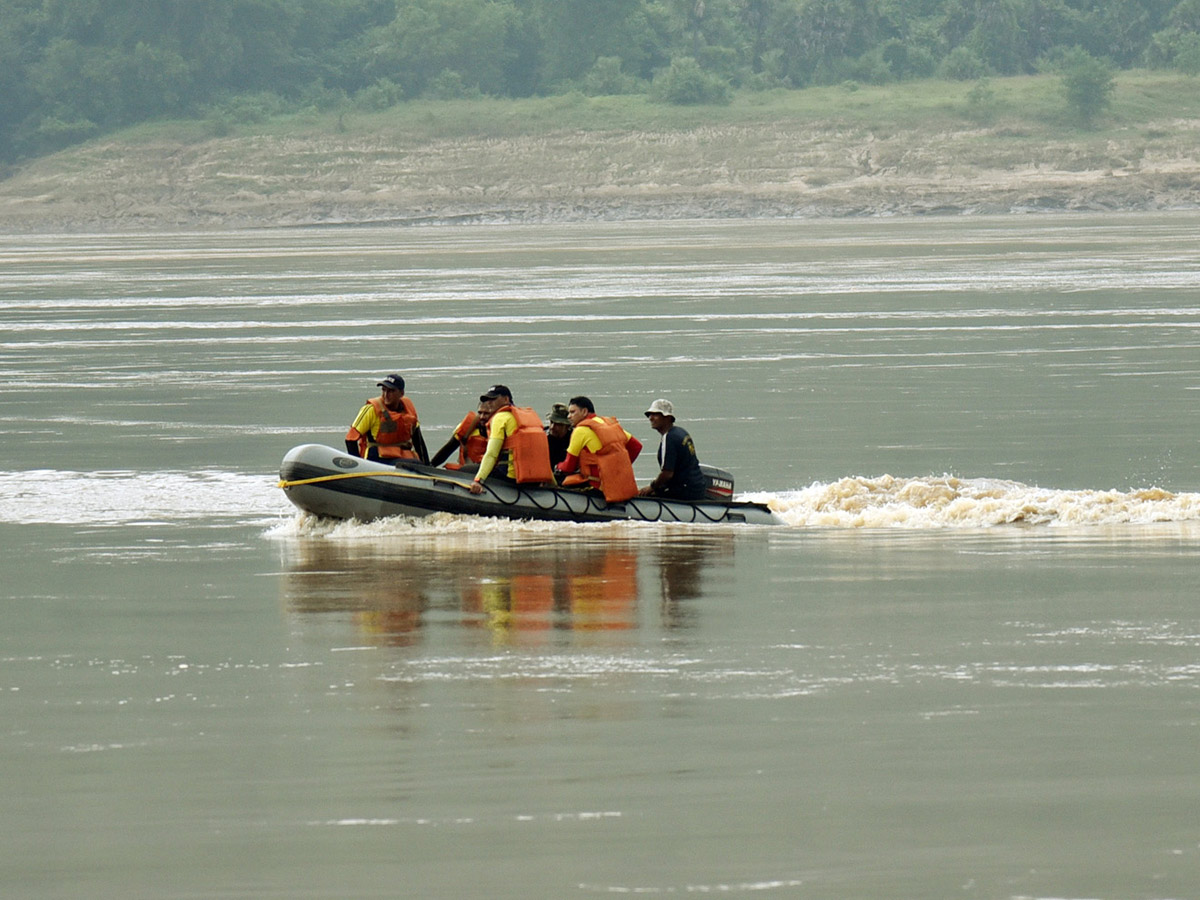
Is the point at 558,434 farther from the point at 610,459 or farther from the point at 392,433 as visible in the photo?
the point at 392,433

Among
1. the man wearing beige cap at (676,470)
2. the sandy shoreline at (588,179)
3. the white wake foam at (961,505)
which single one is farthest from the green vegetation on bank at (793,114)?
the man wearing beige cap at (676,470)

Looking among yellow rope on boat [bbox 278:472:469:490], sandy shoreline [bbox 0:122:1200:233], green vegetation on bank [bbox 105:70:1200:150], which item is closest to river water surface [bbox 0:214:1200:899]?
yellow rope on boat [bbox 278:472:469:490]

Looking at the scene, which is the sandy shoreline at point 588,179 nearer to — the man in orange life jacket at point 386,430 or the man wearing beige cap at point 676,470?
the man in orange life jacket at point 386,430

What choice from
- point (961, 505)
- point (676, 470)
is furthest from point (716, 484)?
point (961, 505)

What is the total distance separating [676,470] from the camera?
17.1 m

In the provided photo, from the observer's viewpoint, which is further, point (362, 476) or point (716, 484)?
point (716, 484)

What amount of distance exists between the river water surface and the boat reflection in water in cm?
5

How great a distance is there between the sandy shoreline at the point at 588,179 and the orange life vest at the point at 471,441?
6963cm

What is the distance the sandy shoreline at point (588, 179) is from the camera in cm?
8644

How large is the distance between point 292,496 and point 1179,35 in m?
92.6

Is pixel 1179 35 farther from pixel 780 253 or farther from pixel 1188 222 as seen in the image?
pixel 780 253

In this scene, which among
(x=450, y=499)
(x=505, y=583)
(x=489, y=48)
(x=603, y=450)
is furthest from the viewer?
(x=489, y=48)

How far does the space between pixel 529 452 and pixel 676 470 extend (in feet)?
3.62

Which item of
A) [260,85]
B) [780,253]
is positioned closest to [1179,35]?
[260,85]
